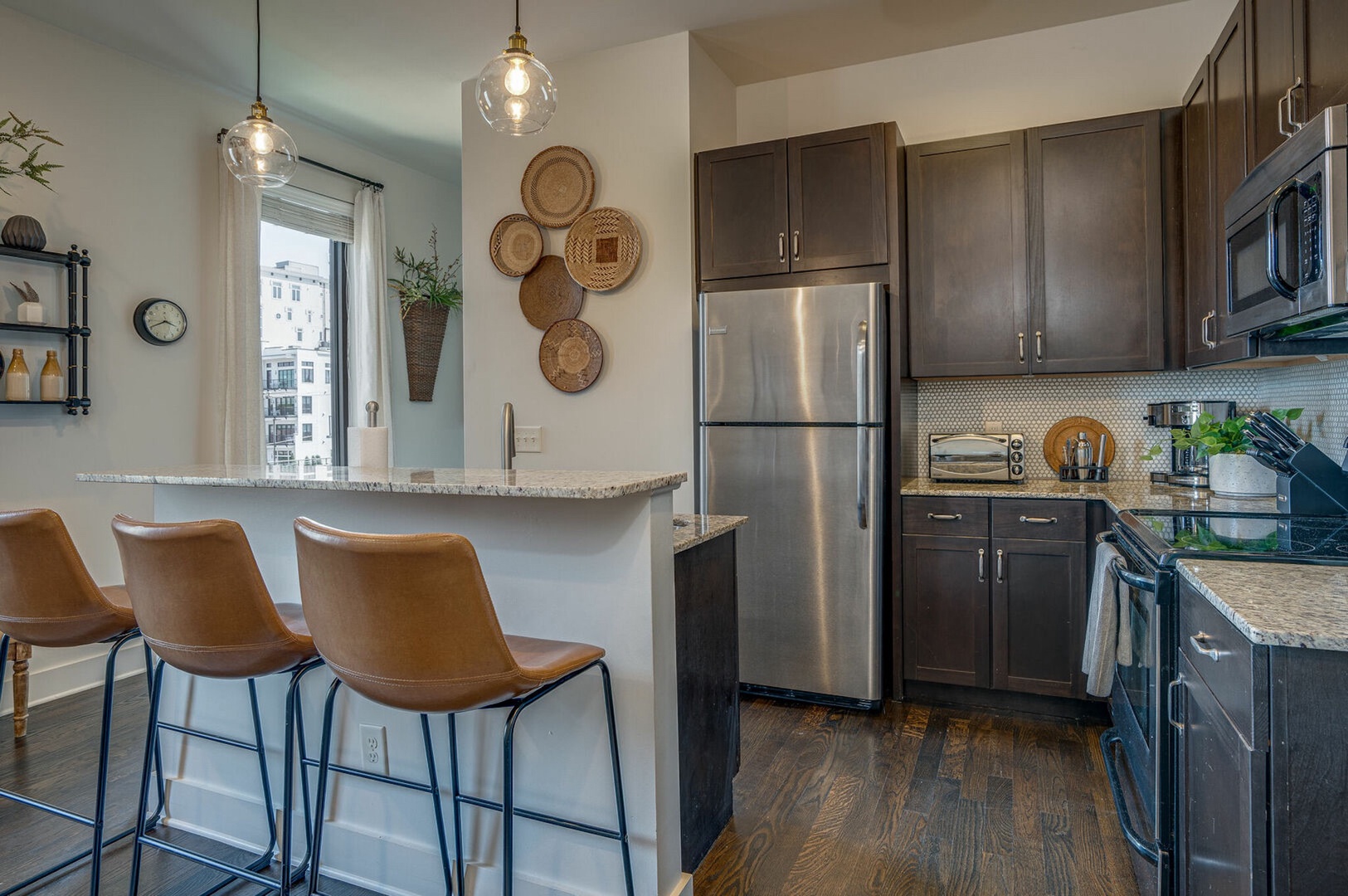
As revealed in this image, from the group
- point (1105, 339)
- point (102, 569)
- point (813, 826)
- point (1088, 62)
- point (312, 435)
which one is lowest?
point (813, 826)

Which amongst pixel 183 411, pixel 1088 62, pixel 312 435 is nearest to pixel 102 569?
pixel 183 411

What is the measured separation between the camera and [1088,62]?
11.2ft

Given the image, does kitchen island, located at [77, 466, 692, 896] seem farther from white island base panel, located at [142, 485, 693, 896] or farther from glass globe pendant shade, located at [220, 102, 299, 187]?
glass globe pendant shade, located at [220, 102, 299, 187]

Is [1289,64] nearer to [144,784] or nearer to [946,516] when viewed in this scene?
[946,516]

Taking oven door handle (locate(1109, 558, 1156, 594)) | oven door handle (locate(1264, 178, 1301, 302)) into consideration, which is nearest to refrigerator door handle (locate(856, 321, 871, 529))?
oven door handle (locate(1109, 558, 1156, 594))

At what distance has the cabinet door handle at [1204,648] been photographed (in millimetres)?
1275

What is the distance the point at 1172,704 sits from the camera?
64.5 inches

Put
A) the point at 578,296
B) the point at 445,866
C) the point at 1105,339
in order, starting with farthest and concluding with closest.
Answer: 1. the point at 578,296
2. the point at 1105,339
3. the point at 445,866

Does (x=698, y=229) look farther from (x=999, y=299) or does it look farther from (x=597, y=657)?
(x=597, y=657)

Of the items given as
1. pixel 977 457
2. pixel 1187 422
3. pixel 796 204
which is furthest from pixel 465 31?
pixel 1187 422

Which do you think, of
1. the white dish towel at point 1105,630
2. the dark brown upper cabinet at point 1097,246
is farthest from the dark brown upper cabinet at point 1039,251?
the white dish towel at point 1105,630

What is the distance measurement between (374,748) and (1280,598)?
1946 mm

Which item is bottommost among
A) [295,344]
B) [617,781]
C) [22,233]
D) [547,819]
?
[547,819]

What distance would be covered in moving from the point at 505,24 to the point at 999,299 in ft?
7.89
